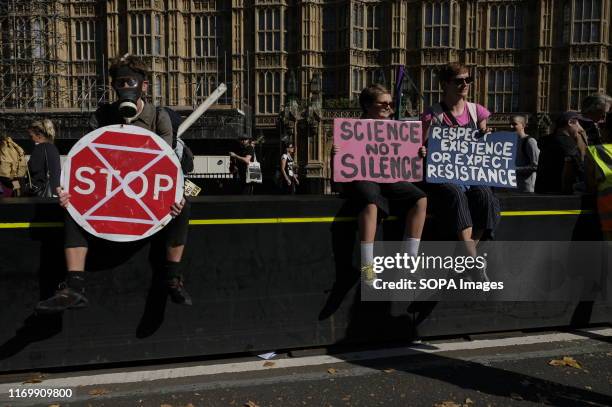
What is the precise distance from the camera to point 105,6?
41250 mm

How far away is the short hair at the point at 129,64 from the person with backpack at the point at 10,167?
450 cm

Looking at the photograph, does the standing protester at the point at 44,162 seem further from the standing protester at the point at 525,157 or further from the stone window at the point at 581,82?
the stone window at the point at 581,82

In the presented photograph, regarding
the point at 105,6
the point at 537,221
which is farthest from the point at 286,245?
the point at 105,6

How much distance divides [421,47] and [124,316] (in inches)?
1474

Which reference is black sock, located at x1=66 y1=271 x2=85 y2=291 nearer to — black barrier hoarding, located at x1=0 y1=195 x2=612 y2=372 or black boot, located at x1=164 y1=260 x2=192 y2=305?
black barrier hoarding, located at x1=0 y1=195 x2=612 y2=372

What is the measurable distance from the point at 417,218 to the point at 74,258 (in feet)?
8.56

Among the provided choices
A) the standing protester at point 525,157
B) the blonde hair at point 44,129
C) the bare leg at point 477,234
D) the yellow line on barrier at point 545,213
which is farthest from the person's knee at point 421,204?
the blonde hair at point 44,129

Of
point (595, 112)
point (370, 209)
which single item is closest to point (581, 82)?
point (595, 112)

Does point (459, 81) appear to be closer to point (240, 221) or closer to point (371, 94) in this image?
point (371, 94)

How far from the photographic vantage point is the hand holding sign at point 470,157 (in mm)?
4582

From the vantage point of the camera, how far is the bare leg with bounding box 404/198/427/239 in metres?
4.33

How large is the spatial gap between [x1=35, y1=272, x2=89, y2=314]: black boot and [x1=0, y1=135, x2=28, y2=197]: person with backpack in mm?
4585

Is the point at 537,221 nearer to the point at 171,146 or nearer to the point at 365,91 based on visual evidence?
the point at 365,91

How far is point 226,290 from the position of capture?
4.15 m
